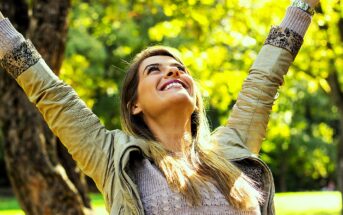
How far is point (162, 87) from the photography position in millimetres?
2846

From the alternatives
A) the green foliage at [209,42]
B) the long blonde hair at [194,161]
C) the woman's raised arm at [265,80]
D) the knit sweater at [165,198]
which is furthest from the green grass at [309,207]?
the knit sweater at [165,198]

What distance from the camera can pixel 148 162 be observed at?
2.71 meters

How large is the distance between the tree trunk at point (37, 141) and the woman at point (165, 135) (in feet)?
9.86

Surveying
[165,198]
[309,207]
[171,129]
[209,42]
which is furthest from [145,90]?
[309,207]

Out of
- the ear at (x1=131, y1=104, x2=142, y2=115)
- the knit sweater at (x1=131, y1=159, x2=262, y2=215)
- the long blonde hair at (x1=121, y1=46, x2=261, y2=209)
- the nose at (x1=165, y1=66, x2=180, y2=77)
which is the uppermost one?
the nose at (x1=165, y1=66, x2=180, y2=77)

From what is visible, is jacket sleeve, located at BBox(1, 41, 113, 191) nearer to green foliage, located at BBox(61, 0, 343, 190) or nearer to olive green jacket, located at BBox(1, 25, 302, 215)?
olive green jacket, located at BBox(1, 25, 302, 215)

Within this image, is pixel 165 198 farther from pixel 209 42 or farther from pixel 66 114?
pixel 209 42

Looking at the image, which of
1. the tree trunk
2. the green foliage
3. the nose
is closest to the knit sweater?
the nose

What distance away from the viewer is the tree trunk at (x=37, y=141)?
5824 mm

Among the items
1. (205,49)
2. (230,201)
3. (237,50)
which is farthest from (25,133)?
(237,50)

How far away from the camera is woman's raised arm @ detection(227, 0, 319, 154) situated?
10.0 feet

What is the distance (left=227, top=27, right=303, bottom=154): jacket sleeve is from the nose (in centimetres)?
36

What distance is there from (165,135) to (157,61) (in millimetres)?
317

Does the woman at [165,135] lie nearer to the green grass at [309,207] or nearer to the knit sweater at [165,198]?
the knit sweater at [165,198]
